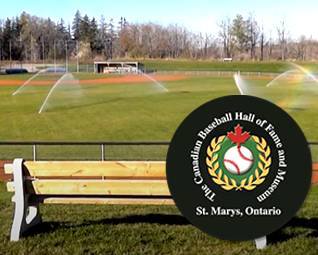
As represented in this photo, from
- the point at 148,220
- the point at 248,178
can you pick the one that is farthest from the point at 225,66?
the point at 248,178

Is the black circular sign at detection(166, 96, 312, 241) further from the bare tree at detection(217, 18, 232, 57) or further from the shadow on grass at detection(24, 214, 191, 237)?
the bare tree at detection(217, 18, 232, 57)

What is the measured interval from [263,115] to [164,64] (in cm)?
8748

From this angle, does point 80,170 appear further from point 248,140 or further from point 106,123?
point 106,123

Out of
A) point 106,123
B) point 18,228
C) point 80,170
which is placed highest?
point 80,170

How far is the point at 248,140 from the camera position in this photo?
4.36 meters

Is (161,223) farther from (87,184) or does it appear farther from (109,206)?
(109,206)

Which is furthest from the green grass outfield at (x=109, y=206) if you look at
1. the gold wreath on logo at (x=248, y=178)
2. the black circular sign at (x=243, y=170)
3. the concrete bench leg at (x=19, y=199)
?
the gold wreath on logo at (x=248, y=178)

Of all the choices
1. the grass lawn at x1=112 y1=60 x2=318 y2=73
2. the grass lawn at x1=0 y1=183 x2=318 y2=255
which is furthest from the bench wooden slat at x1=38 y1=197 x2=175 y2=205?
the grass lawn at x1=112 y1=60 x2=318 y2=73

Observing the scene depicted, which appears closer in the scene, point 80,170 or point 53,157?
point 80,170

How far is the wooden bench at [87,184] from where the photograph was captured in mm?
4785

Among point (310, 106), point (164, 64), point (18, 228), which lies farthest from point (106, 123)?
point (164, 64)

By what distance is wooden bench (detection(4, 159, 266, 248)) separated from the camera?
15.7 feet

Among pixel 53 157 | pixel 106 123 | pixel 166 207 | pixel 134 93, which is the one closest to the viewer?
pixel 166 207

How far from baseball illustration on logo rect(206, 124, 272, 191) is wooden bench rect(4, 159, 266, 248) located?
23.0 inches
